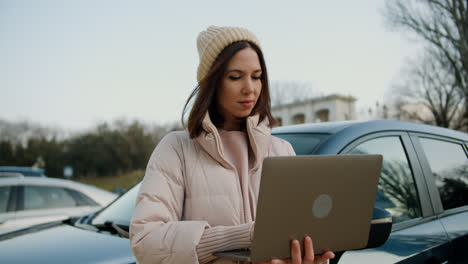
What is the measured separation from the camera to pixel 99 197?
18.2 feet

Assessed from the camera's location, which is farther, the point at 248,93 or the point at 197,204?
the point at 248,93

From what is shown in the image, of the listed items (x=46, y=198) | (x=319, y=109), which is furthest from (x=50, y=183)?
(x=319, y=109)

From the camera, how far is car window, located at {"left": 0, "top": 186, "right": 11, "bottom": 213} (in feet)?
15.5

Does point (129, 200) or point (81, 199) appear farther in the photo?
point (81, 199)

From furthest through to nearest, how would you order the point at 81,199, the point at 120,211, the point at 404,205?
1. the point at 81,199
2. the point at 120,211
3. the point at 404,205

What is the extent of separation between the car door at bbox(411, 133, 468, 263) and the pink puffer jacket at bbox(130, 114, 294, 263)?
1.41 meters

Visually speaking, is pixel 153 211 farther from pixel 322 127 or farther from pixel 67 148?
pixel 67 148

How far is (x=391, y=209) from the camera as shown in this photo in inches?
78.8

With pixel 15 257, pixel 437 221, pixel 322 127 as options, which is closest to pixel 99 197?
pixel 15 257

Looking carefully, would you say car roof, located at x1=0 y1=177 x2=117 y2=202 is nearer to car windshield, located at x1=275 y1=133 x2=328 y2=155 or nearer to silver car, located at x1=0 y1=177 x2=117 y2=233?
silver car, located at x1=0 y1=177 x2=117 y2=233

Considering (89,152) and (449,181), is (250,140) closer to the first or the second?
(449,181)

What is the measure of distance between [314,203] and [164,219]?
20.2 inches

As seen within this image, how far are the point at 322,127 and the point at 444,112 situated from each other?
101 feet

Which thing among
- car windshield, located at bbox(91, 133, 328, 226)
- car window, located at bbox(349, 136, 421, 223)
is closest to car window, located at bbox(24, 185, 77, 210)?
car windshield, located at bbox(91, 133, 328, 226)
